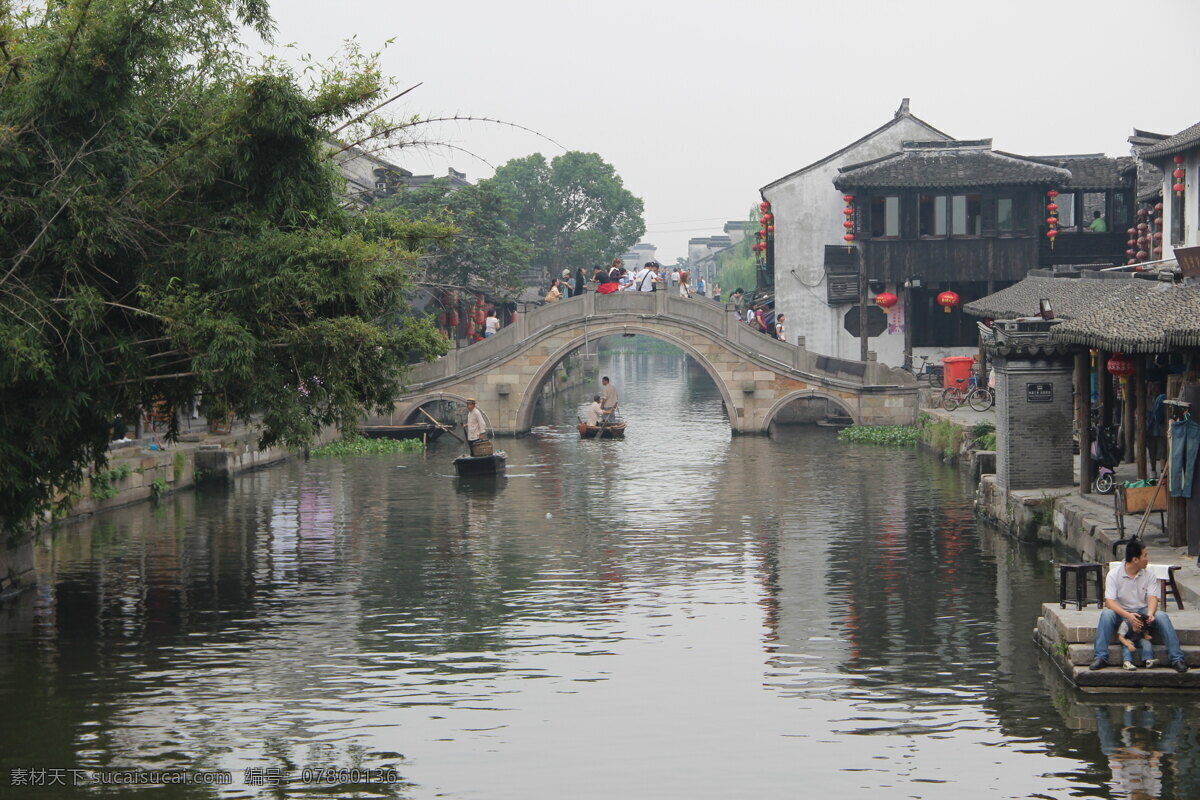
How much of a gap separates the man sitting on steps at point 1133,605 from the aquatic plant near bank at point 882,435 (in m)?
23.1

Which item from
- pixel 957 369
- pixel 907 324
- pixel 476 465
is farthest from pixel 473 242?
pixel 476 465

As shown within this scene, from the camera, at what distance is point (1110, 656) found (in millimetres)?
12969

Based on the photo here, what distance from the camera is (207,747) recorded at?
39.0ft

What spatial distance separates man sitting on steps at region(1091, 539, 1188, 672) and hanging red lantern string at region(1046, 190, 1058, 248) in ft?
95.3

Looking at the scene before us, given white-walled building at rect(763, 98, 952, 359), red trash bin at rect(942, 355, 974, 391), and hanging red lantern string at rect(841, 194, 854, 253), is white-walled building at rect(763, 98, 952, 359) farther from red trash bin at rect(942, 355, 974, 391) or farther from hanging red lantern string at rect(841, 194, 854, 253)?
red trash bin at rect(942, 355, 974, 391)

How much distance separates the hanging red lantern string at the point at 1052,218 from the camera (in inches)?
1593

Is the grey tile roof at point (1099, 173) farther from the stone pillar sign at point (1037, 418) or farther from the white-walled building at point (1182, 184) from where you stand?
the stone pillar sign at point (1037, 418)

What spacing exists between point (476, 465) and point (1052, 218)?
18495 mm

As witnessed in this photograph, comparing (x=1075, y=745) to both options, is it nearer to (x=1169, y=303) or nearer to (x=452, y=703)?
(x=452, y=703)

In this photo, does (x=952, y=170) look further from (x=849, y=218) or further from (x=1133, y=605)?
(x=1133, y=605)

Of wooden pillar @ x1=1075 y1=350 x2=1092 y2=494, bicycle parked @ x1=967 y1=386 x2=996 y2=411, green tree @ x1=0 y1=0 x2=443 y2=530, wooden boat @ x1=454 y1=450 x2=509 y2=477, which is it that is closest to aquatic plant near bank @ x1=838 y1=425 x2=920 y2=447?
bicycle parked @ x1=967 y1=386 x2=996 y2=411

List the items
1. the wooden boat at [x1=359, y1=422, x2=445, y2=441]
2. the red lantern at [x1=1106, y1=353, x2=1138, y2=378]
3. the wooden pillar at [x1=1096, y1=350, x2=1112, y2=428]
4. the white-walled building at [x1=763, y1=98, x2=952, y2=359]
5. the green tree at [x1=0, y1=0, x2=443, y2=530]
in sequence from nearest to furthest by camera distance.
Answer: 1. the green tree at [x1=0, y1=0, x2=443, y2=530]
2. the red lantern at [x1=1106, y1=353, x2=1138, y2=378]
3. the wooden pillar at [x1=1096, y1=350, x2=1112, y2=428]
4. the wooden boat at [x1=359, y1=422, x2=445, y2=441]
5. the white-walled building at [x1=763, y1=98, x2=952, y2=359]

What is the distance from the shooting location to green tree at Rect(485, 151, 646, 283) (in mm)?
76062

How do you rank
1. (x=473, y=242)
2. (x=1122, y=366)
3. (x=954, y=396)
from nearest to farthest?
(x=1122, y=366), (x=954, y=396), (x=473, y=242)
